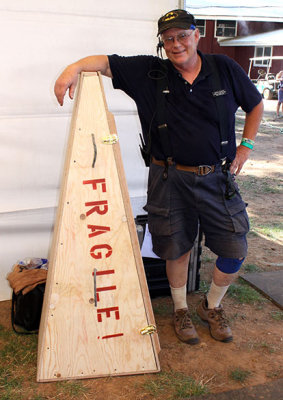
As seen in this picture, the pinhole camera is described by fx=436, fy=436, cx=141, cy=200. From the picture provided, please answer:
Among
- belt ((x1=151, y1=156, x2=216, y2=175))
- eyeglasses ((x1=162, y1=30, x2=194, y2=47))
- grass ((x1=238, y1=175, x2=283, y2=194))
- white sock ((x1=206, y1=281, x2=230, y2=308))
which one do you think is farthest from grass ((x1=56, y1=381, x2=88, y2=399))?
grass ((x1=238, y1=175, x2=283, y2=194))

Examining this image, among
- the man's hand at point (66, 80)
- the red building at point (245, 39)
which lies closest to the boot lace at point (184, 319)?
the man's hand at point (66, 80)

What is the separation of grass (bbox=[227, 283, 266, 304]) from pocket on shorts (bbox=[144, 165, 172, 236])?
1226 mm

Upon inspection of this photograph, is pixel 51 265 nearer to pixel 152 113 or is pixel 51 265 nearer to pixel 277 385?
pixel 152 113

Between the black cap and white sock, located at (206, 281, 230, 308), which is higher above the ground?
the black cap

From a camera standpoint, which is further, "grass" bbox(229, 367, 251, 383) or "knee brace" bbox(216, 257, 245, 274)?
"knee brace" bbox(216, 257, 245, 274)

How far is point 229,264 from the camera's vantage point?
9.90 ft

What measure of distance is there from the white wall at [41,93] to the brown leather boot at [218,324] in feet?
4.86

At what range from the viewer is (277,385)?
8.59 feet

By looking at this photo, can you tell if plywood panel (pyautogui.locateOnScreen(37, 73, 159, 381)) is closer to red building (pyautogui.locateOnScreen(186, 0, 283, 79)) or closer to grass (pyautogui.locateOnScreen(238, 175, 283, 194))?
grass (pyautogui.locateOnScreen(238, 175, 283, 194))

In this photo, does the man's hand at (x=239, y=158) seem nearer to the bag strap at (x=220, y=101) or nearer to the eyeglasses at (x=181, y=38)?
the bag strap at (x=220, y=101)

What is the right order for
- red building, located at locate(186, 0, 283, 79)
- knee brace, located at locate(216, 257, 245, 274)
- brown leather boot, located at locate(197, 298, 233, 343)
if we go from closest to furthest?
knee brace, located at locate(216, 257, 245, 274)
brown leather boot, located at locate(197, 298, 233, 343)
red building, located at locate(186, 0, 283, 79)

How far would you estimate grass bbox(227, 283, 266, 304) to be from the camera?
3.70 meters

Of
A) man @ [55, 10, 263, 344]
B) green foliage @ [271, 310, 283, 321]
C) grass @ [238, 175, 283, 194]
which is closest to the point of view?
man @ [55, 10, 263, 344]

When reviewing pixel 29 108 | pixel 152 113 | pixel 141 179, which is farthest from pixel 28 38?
pixel 141 179
